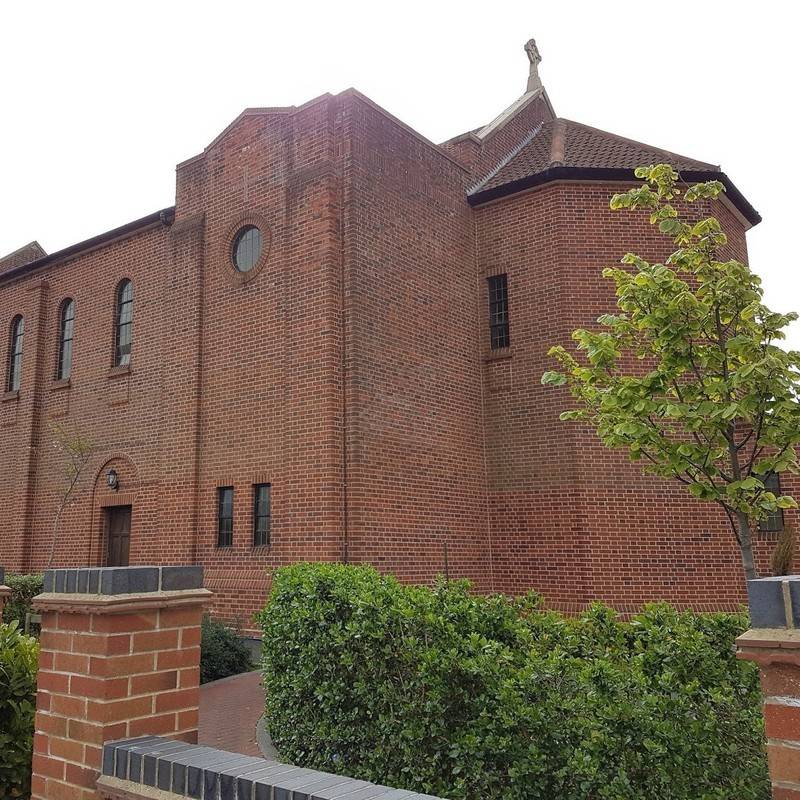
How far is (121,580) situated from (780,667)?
245 cm

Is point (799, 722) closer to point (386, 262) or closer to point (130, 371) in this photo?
point (386, 262)

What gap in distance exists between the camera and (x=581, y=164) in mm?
14258

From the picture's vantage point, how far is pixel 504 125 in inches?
680

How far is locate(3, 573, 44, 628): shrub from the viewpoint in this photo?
11852 mm

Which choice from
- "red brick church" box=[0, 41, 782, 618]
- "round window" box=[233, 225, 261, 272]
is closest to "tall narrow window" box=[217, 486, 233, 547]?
"red brick church" box=[0, 41, 782, 618]

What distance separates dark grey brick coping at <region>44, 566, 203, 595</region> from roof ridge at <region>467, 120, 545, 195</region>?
13.6m

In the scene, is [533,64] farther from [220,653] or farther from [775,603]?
[775,603]

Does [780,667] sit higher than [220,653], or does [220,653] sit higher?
[780,667]

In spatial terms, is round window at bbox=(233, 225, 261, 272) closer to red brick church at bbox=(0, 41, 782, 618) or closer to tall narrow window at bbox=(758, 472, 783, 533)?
red brick church at bbox=(0, 41, 782, 618)

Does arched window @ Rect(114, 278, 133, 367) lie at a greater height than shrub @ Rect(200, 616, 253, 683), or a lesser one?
greater

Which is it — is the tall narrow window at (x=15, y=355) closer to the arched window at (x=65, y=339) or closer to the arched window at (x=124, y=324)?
the arched window at (x=65, y=339)

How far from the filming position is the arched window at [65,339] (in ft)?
58.3

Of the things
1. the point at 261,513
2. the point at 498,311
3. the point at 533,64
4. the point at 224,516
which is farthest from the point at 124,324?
the point at 533,64

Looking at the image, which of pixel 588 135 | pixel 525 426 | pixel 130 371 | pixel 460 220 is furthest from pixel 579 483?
pixel 130 371
